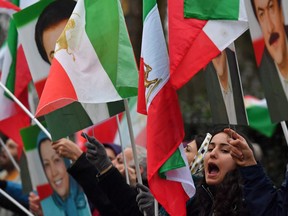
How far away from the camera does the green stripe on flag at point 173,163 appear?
234 inches

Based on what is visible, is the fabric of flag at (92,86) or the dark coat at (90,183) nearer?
the fabric of flag at (92,86)

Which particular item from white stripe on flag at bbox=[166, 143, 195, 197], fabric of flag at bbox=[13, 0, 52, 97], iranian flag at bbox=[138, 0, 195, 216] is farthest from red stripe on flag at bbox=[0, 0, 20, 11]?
white stripe on flag at bbox=[166, 143, 195, 197]

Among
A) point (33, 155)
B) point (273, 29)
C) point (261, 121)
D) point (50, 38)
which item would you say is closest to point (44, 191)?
point (33, 155)

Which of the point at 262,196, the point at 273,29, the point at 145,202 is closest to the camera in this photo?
the point at 262,196

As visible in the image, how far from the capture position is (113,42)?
654 cm

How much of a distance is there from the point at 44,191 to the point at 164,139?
2.26m

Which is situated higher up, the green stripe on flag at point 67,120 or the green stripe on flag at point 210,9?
the green stripe on flag at point 210,9

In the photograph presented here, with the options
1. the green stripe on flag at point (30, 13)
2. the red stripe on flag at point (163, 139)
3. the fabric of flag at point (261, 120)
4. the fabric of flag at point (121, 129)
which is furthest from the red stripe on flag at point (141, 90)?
the fabric of flag at point (261, 120)

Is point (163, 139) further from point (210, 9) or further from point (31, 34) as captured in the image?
point (31, 34)

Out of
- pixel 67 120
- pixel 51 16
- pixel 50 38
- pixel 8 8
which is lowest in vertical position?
pixel 67 120

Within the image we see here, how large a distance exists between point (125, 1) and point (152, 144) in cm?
1235

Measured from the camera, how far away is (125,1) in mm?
18141

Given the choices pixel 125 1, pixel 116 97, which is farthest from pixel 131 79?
pixel 125 1

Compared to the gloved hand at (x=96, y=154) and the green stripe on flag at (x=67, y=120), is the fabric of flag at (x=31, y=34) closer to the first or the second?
the green stripe on flag at (x=67, y=120)
